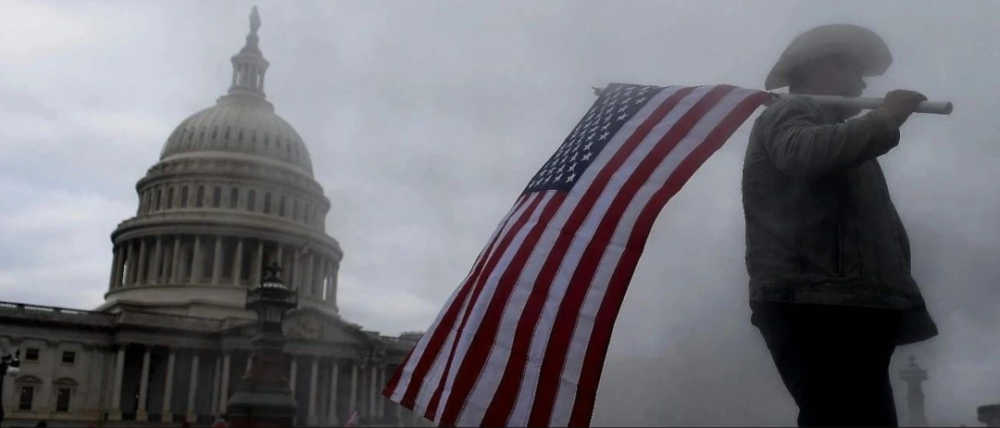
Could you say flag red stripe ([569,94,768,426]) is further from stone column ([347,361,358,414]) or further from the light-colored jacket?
stone column ([347,361,358,414])

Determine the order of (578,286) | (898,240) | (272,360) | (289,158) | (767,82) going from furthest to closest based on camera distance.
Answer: (289,158), (272,360), (578,286), (767,82), (898,240)

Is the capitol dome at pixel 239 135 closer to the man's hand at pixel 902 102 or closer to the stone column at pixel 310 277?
the stone column at pixel 310 277

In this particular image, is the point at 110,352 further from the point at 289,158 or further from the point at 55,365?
the point at 289,158

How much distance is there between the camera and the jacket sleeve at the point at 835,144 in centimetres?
305

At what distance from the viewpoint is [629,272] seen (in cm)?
415

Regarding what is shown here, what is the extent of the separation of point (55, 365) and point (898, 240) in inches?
2801

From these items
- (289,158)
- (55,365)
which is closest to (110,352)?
(55,365)

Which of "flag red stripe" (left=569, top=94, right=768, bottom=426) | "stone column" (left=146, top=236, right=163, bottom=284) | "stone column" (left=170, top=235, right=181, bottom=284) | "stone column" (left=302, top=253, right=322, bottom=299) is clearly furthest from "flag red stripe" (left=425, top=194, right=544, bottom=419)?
"stone column" (left=146, top=236, right=163, bottom=284)

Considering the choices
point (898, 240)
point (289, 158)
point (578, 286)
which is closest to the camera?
point (898, 240)

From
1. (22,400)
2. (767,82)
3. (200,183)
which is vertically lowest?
(22,400)

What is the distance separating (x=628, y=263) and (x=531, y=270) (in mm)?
527

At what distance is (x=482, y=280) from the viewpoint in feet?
15.3

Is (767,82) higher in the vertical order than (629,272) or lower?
higher

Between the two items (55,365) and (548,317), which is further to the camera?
(55,365)
